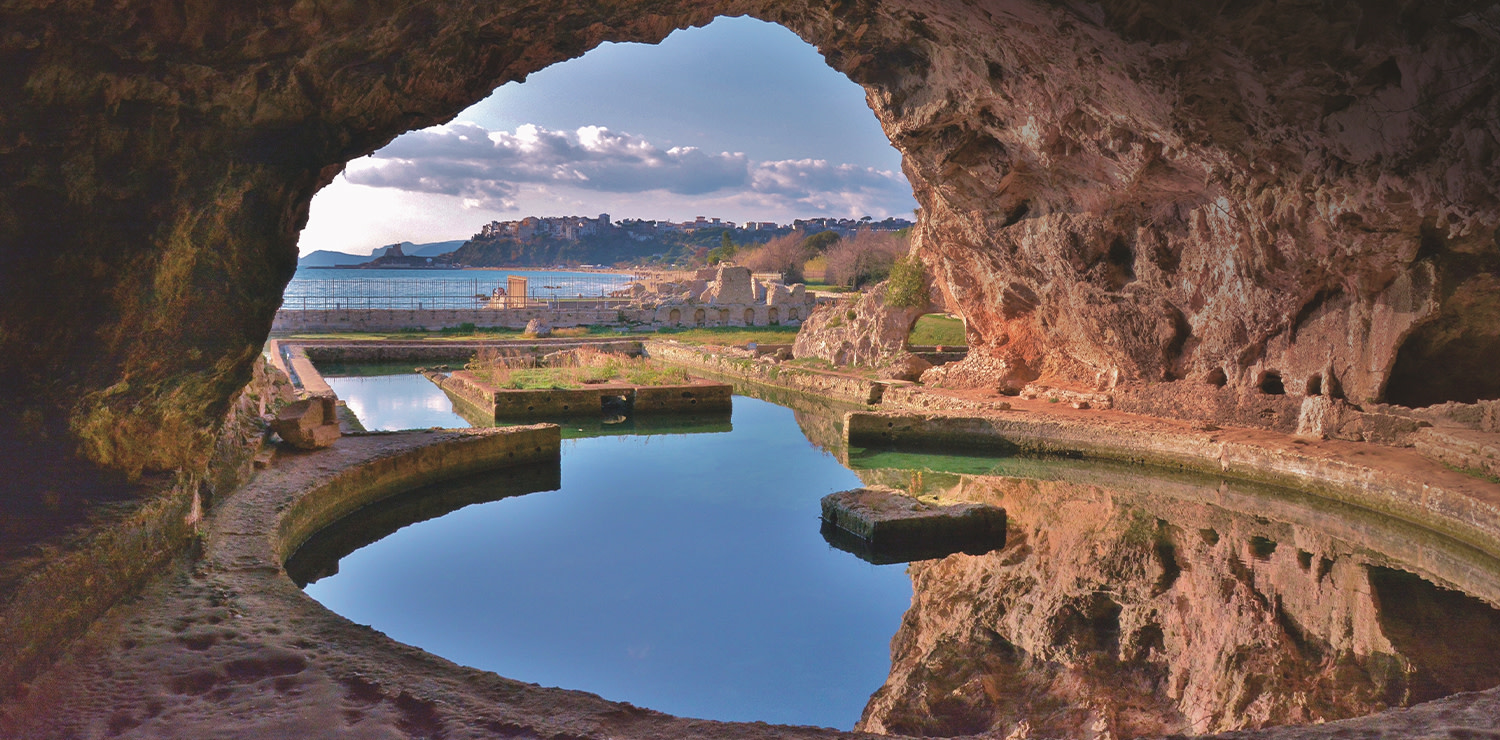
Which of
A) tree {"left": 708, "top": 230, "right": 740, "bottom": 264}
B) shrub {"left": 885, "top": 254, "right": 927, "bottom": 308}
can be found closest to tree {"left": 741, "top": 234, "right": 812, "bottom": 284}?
tree {"left": 708, "top": 230, "right": 740, "bottom": 264}

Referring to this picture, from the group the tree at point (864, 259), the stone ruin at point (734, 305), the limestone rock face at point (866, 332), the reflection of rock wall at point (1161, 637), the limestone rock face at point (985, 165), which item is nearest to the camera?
the limestone rock face at point (985, 165)

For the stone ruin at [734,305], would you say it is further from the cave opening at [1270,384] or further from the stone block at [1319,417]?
the stone block at [1319,417]

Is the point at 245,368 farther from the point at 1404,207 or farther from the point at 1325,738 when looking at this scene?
the point at 1404,207

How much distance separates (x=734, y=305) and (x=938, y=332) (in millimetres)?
9728

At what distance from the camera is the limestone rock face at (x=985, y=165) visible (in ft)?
16.3

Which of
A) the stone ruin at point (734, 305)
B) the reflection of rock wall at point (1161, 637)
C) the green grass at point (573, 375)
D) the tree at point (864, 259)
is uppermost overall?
the tree at point (864, 259)

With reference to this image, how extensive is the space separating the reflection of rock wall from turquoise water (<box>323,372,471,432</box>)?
9320 mm

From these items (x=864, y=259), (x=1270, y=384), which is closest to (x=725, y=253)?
(x=864, y=259)

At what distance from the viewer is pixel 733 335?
3177cm

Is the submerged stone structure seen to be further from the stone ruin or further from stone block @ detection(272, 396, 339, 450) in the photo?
the stone ruin

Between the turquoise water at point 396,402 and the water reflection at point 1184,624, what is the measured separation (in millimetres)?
9366

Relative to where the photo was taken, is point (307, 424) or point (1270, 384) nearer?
point (307, 424)

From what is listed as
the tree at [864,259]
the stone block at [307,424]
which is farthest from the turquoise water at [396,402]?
the tree at [864,259]

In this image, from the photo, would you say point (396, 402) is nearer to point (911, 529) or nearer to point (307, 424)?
point (307, 424)
